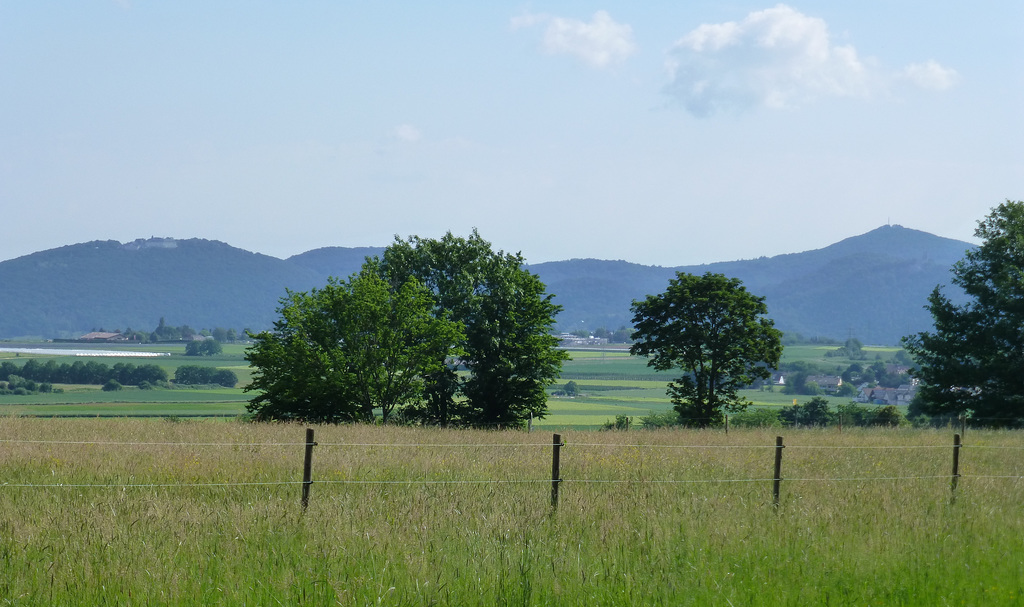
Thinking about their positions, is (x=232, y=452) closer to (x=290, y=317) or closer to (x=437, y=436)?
(x=437, y=436)

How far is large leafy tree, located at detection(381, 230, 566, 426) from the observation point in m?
56.6

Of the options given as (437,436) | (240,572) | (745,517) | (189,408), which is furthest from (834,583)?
(189,408)

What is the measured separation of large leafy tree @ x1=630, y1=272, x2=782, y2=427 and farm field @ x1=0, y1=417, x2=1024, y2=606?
140ft

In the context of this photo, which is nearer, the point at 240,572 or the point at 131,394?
the point at 240,572

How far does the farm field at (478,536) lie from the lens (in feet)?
30.4

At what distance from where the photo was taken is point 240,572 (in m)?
9.58

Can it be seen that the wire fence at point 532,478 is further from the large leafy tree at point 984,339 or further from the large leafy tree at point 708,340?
the large leafy tree at point 708,340

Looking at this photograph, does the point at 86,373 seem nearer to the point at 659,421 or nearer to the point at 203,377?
the point at 203,377

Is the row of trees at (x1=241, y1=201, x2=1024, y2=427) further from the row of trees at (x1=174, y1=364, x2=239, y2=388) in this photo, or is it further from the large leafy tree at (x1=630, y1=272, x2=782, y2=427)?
the row of trees at (x1=174, y1=364, x2=239, y2=388)

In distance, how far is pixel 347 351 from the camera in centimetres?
4806

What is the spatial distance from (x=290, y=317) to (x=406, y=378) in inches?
280

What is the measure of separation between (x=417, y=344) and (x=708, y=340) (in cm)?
2134

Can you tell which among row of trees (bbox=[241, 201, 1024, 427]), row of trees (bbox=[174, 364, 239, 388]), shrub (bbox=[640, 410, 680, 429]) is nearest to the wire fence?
row of trees (bbox=[241, 201, 1024, 427])

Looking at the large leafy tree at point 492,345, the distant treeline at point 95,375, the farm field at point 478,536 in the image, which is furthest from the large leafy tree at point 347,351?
the distant treeline at point 95,375
